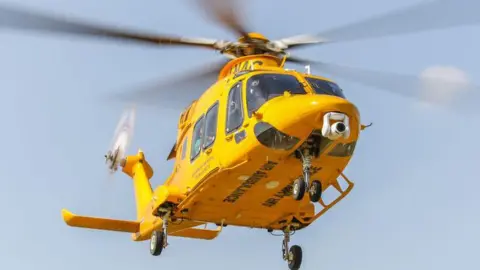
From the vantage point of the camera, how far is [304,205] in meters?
19.4

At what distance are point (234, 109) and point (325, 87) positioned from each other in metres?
1.95

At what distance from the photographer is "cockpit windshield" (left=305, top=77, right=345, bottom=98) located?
17094mm

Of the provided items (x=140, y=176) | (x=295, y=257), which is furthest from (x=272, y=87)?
(x=140, y=176)

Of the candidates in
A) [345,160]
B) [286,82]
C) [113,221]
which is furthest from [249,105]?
[113,221]

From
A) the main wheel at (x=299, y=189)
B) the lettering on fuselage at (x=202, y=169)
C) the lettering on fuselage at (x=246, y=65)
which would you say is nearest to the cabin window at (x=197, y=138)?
the lettering on fuselage at (x=202, y=169)

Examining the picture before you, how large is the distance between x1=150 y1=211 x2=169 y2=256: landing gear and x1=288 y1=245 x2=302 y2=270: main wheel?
2.94 m

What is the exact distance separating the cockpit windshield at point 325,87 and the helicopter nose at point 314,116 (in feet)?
2.69

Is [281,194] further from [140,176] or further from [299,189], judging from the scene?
[140,176]

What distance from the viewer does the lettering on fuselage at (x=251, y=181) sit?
17.1 meters

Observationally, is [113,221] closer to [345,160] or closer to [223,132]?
[223,132]

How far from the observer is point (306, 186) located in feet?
54.1

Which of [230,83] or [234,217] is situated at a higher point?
[230,83]

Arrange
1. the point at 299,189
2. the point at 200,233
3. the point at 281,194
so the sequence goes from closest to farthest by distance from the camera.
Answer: the point at 299,189 → the point at 281,194 → the point at 200,233

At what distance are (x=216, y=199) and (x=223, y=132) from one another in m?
1.87
